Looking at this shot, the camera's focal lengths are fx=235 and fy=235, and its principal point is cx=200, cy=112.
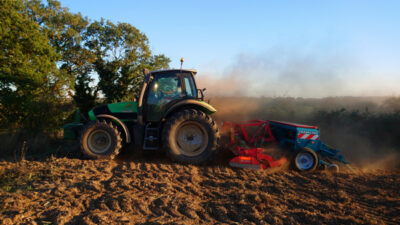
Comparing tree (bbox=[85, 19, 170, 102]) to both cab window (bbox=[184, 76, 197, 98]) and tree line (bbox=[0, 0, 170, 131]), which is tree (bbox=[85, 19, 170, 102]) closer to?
tree line (bbox=[0, 0, 170, 131])

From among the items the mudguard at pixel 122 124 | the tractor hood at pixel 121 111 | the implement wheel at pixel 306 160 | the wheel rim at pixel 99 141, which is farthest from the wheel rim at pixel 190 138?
the implement wheel at pixel 306 160

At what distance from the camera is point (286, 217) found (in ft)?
9.76

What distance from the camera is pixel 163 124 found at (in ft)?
18.3

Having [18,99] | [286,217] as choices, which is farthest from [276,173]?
[18,99]

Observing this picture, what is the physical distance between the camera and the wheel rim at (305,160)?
5.23m

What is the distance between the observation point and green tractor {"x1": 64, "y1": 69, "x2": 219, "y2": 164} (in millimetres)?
5199

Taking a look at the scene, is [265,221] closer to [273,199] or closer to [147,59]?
[273,199]

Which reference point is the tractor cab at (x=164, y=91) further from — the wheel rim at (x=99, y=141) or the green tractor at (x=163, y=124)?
the wheel rim at (x=99, y=141)

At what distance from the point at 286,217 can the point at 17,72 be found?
11020mm

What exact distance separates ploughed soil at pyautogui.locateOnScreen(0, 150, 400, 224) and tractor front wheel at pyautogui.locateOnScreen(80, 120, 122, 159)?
32 centimetres

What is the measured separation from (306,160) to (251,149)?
132 cm

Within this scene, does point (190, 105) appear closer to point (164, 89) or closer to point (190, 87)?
point (190, 87)

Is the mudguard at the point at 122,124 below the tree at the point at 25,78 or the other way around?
below

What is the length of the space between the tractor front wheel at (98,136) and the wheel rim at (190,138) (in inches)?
54.7
